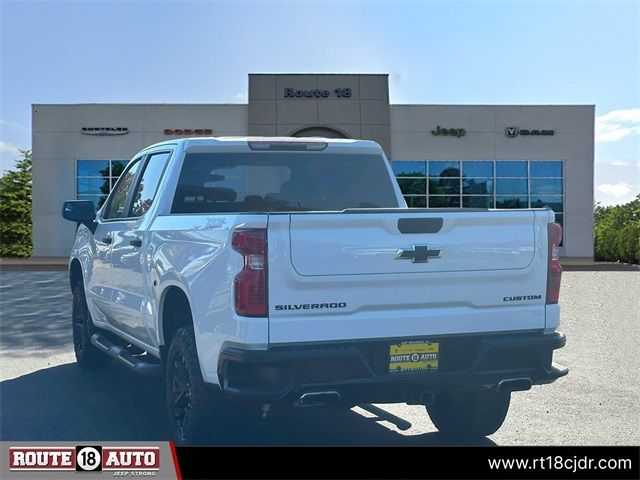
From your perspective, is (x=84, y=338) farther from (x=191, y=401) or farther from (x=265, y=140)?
(x=191, y=401)

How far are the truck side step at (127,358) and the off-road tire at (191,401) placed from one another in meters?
0.66

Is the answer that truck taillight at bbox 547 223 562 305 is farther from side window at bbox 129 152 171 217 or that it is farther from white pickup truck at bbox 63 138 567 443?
side window at bbox 129 152 171 217

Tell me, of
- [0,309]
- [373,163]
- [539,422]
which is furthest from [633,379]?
[0,309]

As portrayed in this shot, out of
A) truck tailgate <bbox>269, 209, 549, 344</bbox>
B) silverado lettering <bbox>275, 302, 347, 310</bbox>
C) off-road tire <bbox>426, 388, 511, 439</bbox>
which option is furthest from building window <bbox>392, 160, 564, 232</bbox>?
silverado lettering <bbox>275, 302, 347, 310</bbox>

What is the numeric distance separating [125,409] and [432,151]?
92.5 feet

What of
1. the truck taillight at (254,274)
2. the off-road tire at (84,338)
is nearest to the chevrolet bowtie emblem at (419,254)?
the truck taillight at (254,274)

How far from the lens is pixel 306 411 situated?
637 centimetres

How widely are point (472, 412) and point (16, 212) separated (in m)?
34.0

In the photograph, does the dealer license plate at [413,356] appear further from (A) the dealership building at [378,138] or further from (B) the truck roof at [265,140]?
(A) the dealership building at [378,138]

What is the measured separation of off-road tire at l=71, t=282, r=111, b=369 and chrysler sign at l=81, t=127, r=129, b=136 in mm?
26074

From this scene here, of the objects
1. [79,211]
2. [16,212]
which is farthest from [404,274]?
[16,212]

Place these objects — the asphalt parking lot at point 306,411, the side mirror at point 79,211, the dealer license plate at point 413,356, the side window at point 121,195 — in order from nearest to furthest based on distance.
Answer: the dealer license plate at point 413,356 → the asphalt parking lot at point 306,411 → the side window at point 121,195 → the side mirror at point 79,211

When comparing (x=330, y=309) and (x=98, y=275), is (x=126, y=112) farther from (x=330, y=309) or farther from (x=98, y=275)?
(x=330, y=309)

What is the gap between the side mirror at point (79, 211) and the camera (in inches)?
294
